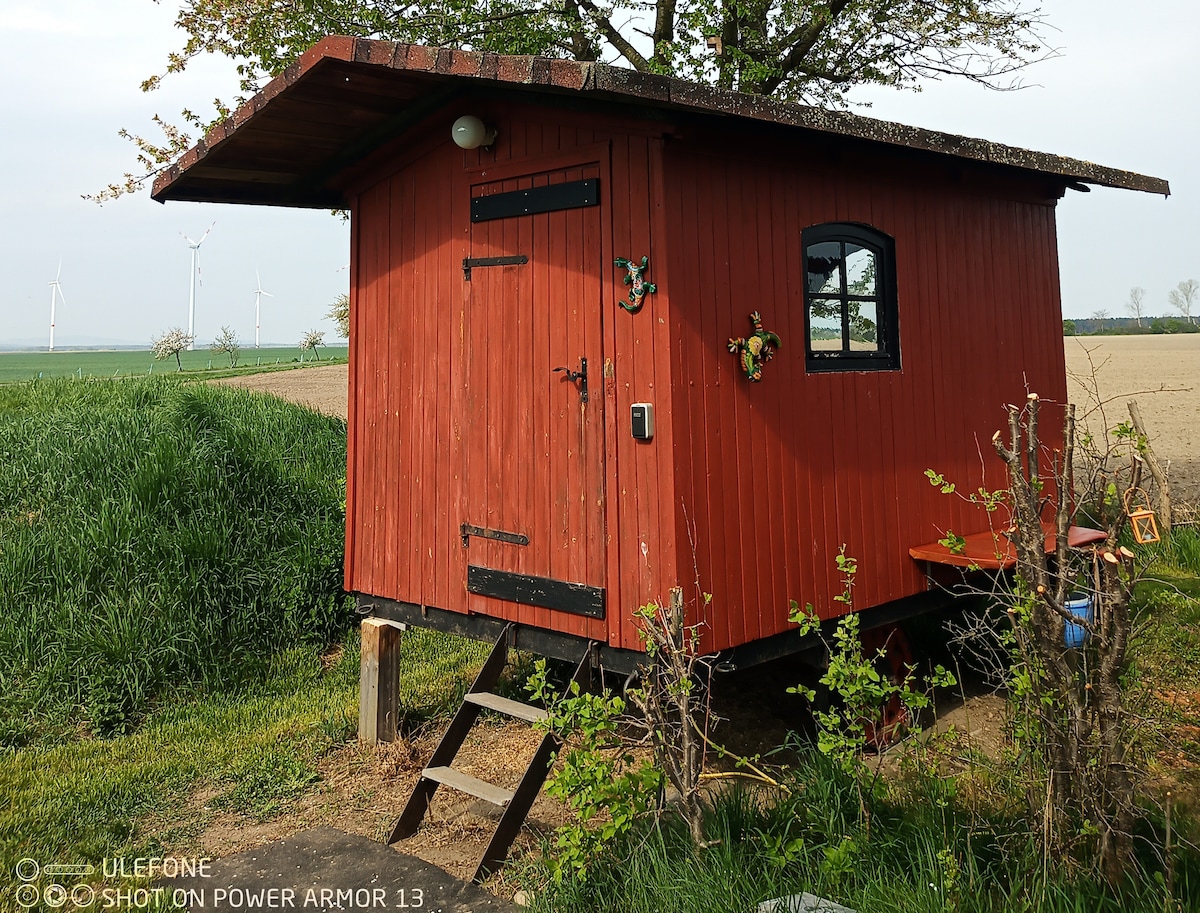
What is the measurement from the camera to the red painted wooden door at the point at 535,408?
4688 mm

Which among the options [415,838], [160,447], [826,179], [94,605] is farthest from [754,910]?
[160,447]

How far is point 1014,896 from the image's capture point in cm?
300

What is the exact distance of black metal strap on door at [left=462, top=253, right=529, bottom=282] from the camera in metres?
5.00

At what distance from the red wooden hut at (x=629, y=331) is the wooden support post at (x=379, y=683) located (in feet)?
0.81

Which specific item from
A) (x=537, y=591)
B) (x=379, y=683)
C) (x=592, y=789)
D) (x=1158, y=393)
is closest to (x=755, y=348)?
(x=537, y=591)

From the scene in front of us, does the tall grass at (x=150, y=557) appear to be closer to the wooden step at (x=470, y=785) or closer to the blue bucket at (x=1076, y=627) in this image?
the wooden step at (x=470, y=785)

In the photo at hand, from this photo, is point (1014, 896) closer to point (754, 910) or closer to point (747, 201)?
point (754, 910)

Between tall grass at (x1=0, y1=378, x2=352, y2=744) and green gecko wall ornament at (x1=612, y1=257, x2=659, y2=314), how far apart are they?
454cm

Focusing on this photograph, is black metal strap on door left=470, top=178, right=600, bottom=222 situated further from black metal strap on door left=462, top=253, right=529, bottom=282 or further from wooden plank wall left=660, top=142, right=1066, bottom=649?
wooden plank wall left=660, top=142, right=1066, bottom=649

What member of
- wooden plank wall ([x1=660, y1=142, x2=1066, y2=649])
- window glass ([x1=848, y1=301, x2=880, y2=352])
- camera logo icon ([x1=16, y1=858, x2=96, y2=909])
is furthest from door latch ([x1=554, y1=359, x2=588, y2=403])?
camera logo icon ([x1=16, y1=858, x2=96, y2=909])

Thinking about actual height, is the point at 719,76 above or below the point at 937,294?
above

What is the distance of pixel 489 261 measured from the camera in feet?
17.0

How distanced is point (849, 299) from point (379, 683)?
12.2 feet

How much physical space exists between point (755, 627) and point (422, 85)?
3380mm
